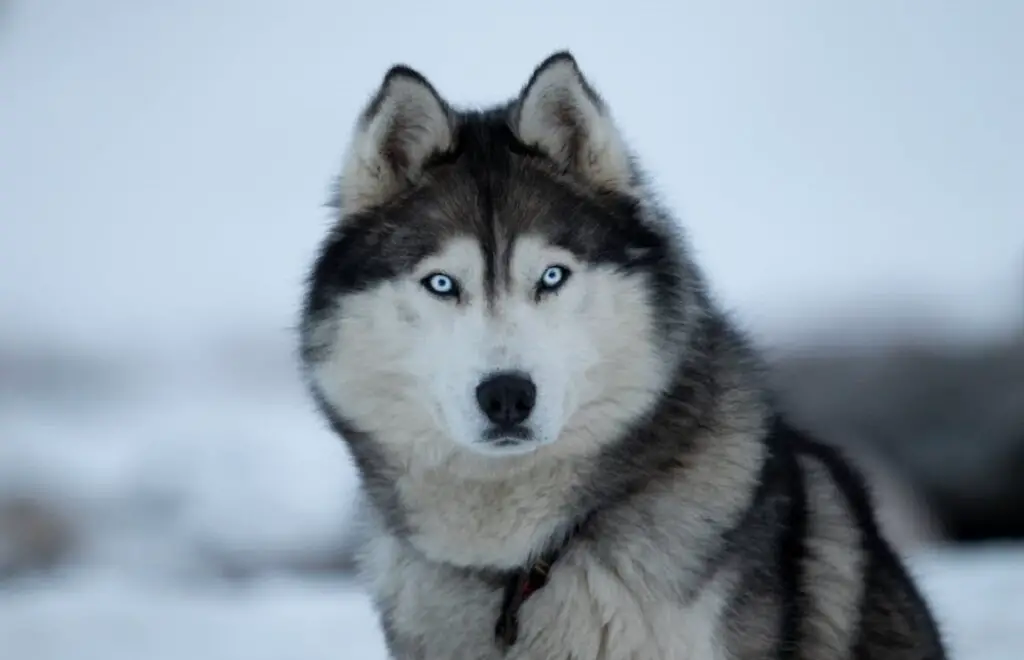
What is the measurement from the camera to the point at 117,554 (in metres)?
6.51

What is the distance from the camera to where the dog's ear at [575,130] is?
96.3 inches

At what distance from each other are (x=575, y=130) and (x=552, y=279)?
39cm

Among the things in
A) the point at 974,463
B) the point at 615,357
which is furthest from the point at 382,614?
the point at 974,463

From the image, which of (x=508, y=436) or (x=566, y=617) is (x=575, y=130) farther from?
(x=566, y=617)

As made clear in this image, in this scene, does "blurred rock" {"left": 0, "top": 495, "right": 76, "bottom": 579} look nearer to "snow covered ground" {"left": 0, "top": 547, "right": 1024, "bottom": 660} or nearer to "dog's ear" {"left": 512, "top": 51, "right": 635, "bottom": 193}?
"snow covered ground" {"left": 0, "top": 547, "right": 1024, "bottom": 660}

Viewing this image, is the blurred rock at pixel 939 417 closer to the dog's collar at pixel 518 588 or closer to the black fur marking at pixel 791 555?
the black fur marking at pixel 791 555

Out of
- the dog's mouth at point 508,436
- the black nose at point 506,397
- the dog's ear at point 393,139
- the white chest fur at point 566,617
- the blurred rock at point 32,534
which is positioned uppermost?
the dog's ear at point 393,139

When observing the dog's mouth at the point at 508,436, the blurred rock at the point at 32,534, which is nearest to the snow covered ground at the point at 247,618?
the blurred rock at the point at 32,534

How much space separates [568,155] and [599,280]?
34 cm

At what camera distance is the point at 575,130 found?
250 cm

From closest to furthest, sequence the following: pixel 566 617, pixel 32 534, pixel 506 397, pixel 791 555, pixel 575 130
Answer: pixel 506 397 → pixel 566 617 → pixel 791 555 → pixel 575 130 → pixel 32 534

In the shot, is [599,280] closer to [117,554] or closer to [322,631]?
[322,631]

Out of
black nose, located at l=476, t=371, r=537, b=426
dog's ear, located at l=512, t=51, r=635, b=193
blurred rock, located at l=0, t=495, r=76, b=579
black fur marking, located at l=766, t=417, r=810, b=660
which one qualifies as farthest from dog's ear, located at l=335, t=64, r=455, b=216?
blurred rock, located at l=0, t=495, r=76, b=579

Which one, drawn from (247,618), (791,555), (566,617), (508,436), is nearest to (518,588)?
(566,617)
